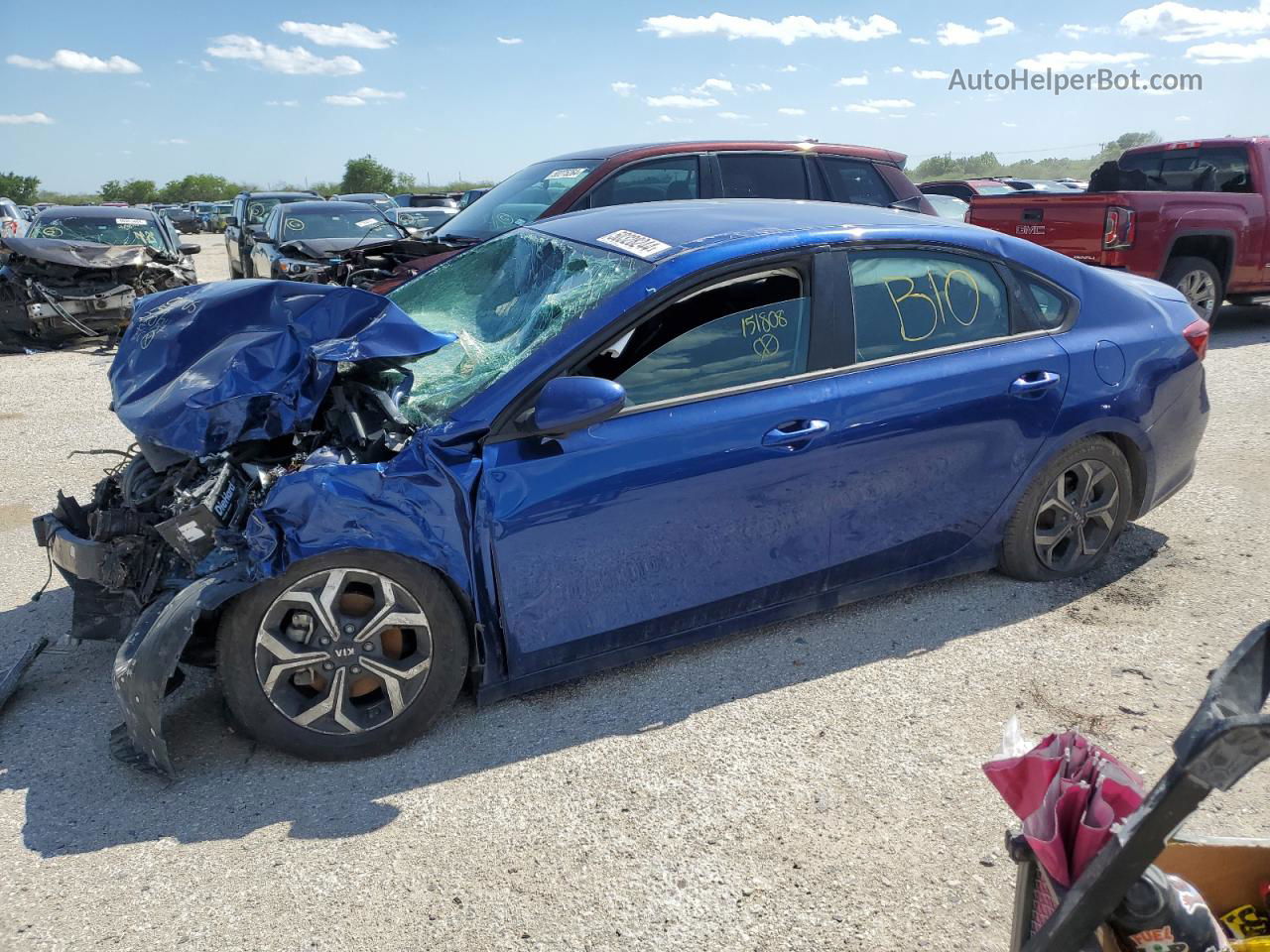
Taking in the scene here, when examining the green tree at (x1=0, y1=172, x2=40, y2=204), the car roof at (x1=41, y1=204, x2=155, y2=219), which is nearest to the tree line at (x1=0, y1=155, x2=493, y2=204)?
the green tree at (x1=0, y1=172, x2=40, y2=204)

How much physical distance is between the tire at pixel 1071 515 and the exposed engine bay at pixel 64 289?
1000 centimetres

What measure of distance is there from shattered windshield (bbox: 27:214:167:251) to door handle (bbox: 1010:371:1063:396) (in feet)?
38.5

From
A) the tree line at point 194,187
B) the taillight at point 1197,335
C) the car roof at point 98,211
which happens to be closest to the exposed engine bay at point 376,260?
the taillight at point 1197,335

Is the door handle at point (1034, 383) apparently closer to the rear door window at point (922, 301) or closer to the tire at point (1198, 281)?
the rear door window at point (922, 301)

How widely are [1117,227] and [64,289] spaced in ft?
36.6

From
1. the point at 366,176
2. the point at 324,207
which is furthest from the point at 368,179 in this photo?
the point at 324,207

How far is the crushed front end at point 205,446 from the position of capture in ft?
10.0

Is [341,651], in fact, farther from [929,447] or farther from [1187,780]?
[1187,780]

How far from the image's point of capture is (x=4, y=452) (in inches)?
271

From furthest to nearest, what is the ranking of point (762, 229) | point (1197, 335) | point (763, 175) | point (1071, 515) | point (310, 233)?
point (310, 233)
point (763, 175)
point (1197, 335)
point (1071, 515)
point (762, 229)

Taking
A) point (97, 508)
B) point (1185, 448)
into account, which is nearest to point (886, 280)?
point (1185, 448)

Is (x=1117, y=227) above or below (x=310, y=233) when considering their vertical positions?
below

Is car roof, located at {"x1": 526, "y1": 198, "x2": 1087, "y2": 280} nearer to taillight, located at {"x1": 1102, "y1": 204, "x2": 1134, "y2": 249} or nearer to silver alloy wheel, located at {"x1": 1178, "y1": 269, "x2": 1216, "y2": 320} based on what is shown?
taillight, located at {"x1": 1102, "y1": 204, "x2": 1134, "y2": 249}

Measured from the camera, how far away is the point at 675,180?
291 inches
